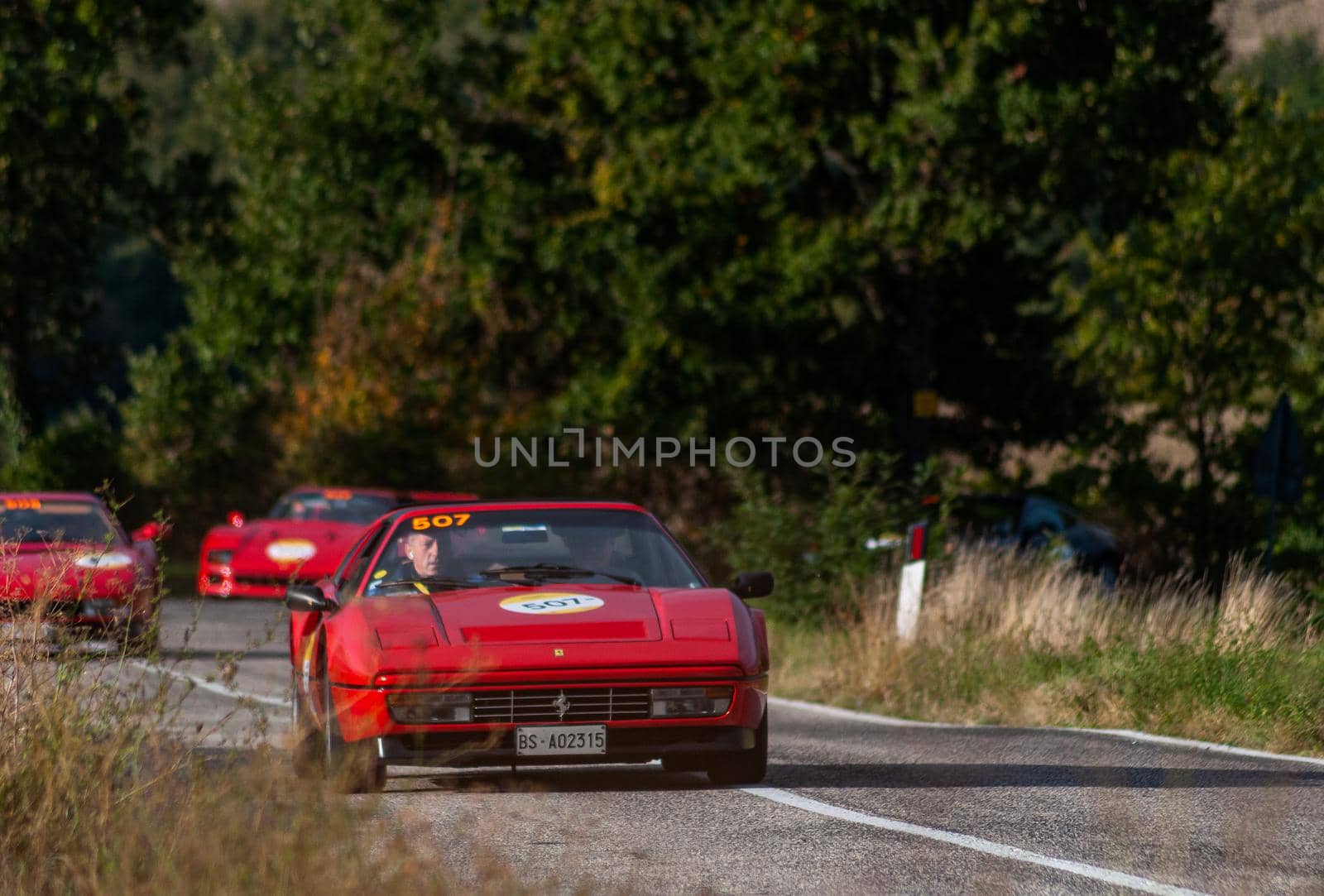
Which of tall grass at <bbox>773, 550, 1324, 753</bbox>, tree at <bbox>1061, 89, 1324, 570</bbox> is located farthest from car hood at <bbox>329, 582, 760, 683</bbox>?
tree at <bbox>1061, 89, 1324, 570</bbox>

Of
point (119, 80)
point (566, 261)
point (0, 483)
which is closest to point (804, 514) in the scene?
point (566, 261)

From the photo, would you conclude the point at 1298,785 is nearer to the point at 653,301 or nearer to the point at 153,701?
the point at 153,701

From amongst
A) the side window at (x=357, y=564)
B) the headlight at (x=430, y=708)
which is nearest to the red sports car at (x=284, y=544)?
the side window at (x=357, y=564)

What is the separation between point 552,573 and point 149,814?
368 centimetres

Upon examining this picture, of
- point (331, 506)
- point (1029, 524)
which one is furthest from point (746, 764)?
point (1029, 524)

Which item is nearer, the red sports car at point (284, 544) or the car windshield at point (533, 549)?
the car windshield at point (533, 549)

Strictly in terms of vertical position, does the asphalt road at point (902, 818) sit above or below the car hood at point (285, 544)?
above

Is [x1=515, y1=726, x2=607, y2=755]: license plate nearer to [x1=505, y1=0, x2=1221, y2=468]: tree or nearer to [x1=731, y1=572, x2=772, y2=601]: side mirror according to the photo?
[x1=731, y1=572, x2=772, y2=601]: side mirror

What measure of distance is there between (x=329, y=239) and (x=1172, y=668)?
3231 cm

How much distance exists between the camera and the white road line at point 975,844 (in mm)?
6855

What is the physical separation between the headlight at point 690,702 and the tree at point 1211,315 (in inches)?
975

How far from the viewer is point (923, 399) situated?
97.6 feet

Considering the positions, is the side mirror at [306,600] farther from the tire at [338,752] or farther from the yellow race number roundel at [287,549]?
the yellow race number roundel at [287,549]

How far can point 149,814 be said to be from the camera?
6367 millimetres
